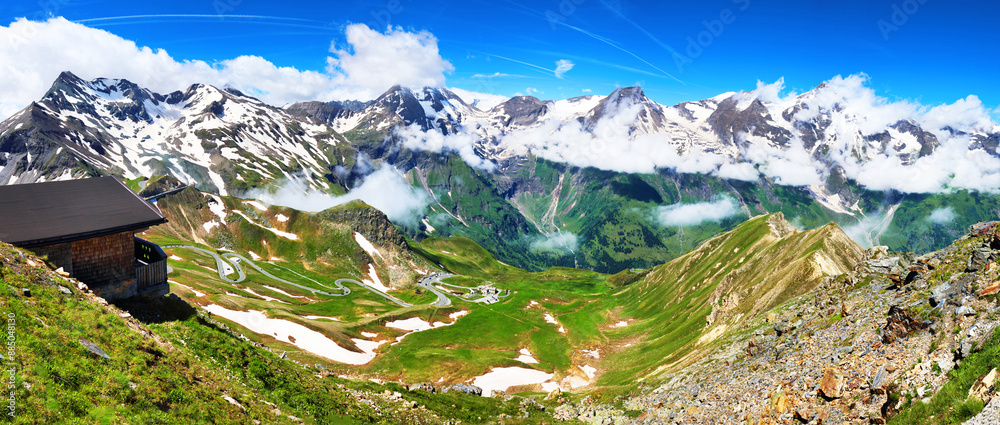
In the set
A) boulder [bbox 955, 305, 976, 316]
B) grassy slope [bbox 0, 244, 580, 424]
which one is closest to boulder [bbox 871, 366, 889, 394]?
boulder [bbox 955, 305, 976, 316]

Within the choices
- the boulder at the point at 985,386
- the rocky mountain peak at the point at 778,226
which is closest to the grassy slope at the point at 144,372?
the boulder at the point at 985,386

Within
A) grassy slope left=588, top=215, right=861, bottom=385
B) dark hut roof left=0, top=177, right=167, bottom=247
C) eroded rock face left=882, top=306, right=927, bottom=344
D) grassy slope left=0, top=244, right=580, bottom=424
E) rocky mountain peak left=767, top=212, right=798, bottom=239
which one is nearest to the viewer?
grassy slope left=0, top=244, right=580, bottom=424

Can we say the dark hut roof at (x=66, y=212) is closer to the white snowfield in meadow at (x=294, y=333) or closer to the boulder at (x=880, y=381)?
the boulder at (x=880, y=381)

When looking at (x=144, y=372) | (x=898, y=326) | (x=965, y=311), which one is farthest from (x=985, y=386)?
(x=144, y=372)

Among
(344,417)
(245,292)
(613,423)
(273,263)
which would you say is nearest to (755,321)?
(613,423)

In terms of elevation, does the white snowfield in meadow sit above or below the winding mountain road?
below

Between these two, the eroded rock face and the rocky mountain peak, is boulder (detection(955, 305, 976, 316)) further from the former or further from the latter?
the rocky mountain peak
